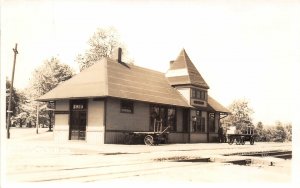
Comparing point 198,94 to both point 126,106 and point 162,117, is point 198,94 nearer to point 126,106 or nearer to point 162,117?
point 162,117

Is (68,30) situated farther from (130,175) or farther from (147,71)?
(147,71)

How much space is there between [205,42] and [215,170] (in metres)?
5.97

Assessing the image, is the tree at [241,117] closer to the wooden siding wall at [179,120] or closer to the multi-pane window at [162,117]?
the wooden siding wall at [179,120]

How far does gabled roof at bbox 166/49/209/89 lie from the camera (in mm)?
30141

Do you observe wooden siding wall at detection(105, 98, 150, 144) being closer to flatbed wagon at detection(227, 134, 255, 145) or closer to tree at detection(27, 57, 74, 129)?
tree at detection(27, 57, 74, 129)

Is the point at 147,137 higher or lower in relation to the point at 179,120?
lower

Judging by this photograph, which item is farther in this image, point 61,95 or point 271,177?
point 61,95

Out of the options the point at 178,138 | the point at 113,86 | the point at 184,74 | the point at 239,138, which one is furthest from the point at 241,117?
the point at 113,86

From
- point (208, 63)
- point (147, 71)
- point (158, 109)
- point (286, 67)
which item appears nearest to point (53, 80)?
point (147, 71)

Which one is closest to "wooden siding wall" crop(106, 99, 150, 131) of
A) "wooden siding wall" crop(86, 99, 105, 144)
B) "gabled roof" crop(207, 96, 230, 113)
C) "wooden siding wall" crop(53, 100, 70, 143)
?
"wooden siding wall" crop(86, 99, 105, 144)

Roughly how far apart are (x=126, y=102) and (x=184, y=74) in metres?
8.17

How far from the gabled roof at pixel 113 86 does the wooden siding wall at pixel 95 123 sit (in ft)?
2.76

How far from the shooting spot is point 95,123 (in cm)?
2241

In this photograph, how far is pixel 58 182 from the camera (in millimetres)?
8539
